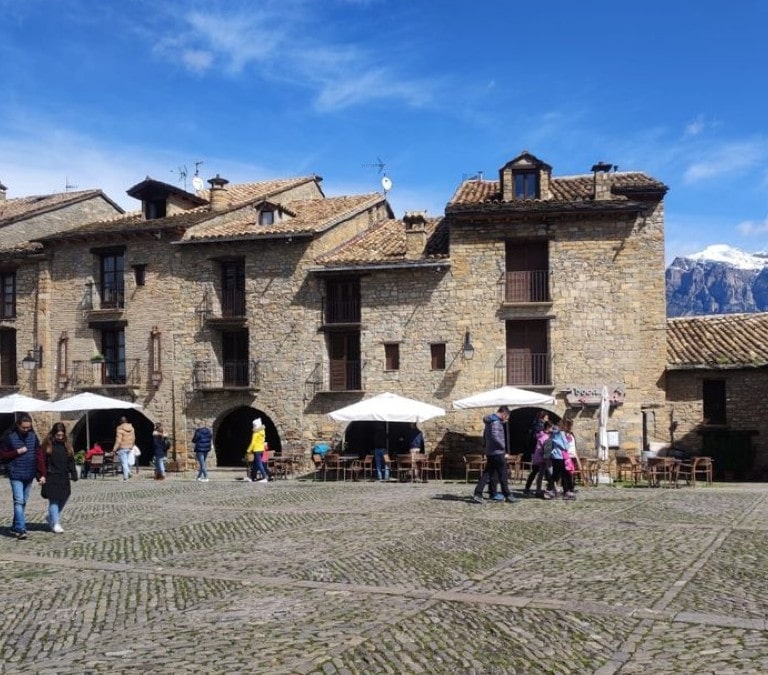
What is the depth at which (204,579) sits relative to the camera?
29.0ft

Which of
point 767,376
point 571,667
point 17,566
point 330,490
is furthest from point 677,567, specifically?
point 767,376

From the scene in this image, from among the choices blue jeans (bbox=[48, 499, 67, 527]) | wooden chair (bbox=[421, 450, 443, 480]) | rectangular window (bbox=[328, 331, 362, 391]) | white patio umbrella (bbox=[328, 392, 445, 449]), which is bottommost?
wooden chair (bbox=[421, 450, 443, 480])

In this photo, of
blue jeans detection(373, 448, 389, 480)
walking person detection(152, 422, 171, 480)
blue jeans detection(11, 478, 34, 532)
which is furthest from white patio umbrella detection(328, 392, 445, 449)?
blue jeans detection(11, 478, 34, 532)

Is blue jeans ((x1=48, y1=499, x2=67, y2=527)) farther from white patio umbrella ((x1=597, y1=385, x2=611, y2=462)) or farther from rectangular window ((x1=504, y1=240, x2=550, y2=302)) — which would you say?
rectangular window ((x1=504, y1=240, x2=550, y2=302))

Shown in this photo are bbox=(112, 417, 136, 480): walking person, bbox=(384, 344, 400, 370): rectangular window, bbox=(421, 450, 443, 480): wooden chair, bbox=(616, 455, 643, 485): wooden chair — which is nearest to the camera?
bbox=(616, 455, 643, 485): wooden chair

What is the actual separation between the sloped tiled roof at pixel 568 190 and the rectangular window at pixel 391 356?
15.6 ft

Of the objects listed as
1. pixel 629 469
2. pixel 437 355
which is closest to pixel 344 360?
pixel 437 355

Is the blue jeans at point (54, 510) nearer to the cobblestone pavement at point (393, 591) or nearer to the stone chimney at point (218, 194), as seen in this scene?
the cobblestone pavement at point (393, 591)

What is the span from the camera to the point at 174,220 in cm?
2862

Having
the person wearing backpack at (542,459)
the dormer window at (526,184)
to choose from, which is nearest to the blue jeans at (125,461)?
the person wearing backpack at (542,459)

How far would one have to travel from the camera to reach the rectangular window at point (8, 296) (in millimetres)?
30625

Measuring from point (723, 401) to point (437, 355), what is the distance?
8848 millimetres

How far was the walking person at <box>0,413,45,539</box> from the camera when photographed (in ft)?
39.3

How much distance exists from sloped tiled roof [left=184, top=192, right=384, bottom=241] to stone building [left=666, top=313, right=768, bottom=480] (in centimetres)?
1198
